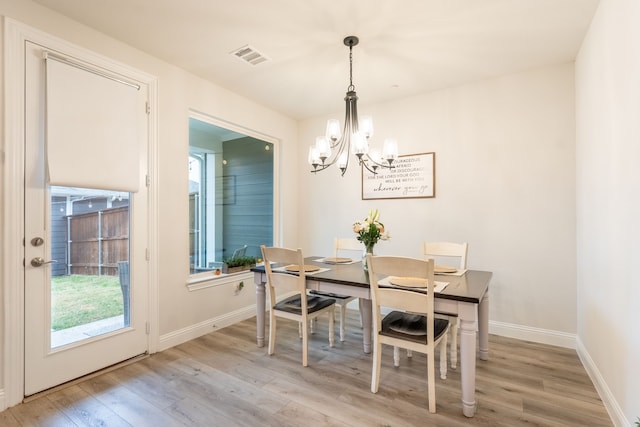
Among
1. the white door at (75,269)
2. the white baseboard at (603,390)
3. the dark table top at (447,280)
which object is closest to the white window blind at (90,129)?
the white door at (75,269)

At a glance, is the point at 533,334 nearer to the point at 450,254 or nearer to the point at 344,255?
the point at 450,254

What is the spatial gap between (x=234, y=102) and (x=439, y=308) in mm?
3053

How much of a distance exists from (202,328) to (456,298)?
2.51 meters

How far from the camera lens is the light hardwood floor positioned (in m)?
1.86

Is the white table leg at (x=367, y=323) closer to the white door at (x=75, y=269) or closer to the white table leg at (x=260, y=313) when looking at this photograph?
the white table leg at (x=260, y=313)

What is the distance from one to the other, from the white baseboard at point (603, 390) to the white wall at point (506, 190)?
0.37 meters

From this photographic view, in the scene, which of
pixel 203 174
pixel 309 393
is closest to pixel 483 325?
pixel 309 393

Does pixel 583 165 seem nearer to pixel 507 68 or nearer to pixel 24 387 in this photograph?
pixel 507 68

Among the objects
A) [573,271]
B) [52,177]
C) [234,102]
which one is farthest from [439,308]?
[234,102]

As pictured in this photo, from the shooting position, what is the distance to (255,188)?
4.12 meters

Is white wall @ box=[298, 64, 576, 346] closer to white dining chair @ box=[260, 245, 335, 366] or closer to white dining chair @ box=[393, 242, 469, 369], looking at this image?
white dining chair @ box=[393, 242, 469, 369]

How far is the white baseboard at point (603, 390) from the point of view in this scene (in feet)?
5.72

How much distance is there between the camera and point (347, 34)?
2449 millimetres

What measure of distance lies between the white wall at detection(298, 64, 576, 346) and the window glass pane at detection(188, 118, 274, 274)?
1.37 m
